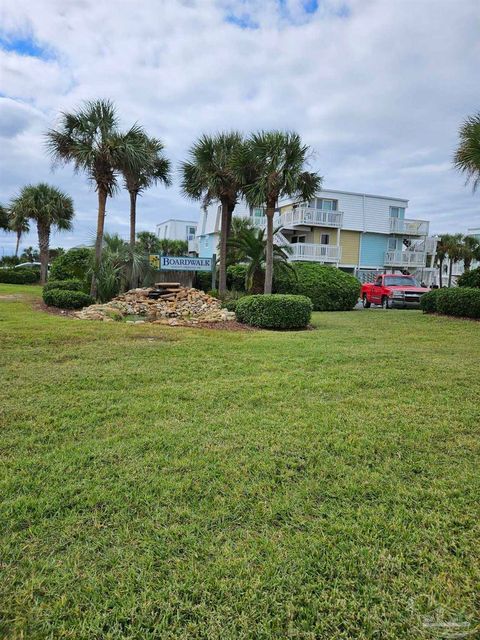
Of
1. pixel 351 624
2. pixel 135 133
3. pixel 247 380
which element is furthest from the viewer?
pixel 135 133

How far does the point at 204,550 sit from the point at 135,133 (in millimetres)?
13863

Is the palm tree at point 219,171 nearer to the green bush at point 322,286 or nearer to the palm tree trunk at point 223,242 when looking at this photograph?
the palm tree trunk at point 223,242

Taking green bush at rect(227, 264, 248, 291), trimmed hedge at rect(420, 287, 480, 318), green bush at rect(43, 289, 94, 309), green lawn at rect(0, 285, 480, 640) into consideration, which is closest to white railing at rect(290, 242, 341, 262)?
green bush at rect(227, 264, 248, 291)

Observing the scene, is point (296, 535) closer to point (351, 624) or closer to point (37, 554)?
point (351, 624)

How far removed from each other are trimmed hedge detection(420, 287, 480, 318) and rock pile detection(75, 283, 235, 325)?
6.97 metres

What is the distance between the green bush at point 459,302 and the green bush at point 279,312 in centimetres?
524

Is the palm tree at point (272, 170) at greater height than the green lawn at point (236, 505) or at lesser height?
greater

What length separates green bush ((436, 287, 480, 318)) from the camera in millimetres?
11492

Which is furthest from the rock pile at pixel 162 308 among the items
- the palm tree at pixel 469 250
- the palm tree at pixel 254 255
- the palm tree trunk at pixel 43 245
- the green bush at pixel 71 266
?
the palm tree at pixel 469 250

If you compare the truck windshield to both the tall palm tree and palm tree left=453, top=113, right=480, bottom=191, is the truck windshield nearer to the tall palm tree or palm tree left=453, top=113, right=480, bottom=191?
palm tree left=453, top=113, right=480, bottom=191

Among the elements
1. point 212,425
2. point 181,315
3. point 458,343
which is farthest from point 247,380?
point 181,315

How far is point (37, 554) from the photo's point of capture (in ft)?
6.59

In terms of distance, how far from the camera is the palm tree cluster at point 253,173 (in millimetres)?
10586

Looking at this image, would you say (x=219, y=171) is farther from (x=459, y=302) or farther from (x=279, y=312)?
(x=459, y=302)
